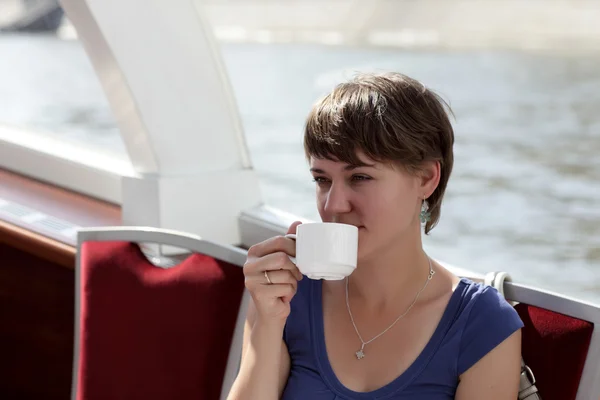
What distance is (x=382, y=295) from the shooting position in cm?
150

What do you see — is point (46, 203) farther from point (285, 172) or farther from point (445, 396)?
point (445, 396)

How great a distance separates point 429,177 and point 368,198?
4.9 inches

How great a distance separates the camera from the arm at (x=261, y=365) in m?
1.46

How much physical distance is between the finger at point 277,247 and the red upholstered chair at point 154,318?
32cm

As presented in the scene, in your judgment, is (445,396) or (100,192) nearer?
(445,396)

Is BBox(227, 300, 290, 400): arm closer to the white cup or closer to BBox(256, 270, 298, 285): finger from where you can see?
BBox(256, 270, 298, 285): finger

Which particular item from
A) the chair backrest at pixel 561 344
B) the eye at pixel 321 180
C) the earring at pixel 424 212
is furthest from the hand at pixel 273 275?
the chair backrest at pixel 561 344

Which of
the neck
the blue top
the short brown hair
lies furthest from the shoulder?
the short brown hair

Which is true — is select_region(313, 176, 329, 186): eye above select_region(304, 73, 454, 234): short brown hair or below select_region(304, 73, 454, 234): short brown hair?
below

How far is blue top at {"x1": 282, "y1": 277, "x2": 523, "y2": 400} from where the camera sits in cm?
135

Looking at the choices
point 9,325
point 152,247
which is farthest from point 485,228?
point 9,325

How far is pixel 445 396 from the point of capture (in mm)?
1377

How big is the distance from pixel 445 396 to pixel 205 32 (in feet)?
4.98

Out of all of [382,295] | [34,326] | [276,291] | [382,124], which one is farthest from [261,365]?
[34,326]
